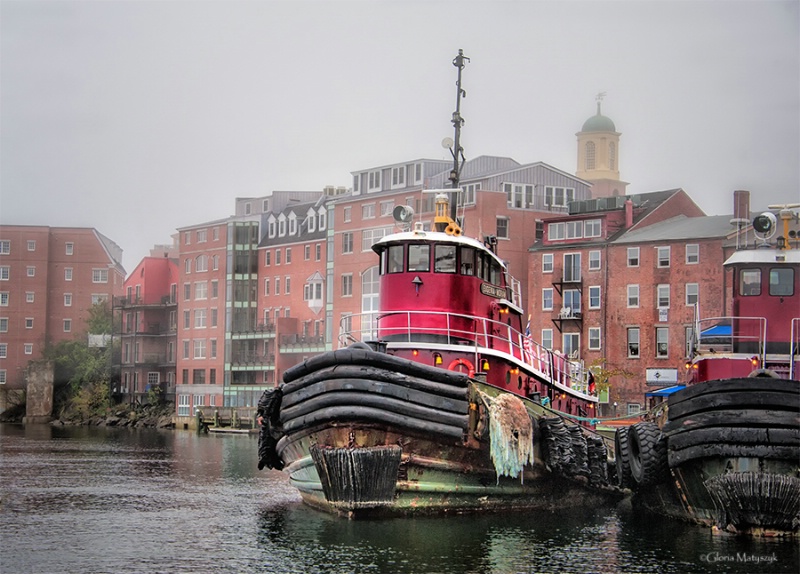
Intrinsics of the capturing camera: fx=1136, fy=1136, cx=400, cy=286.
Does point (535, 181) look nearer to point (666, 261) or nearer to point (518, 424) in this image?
point (666, 261)

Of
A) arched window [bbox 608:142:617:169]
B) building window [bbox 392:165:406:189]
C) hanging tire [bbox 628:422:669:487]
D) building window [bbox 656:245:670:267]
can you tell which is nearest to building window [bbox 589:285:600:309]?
building window [bbox 656:245:670:267]

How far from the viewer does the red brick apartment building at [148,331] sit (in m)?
109

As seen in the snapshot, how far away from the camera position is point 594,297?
245ft

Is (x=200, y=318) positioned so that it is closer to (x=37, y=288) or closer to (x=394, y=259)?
(x=37, y=288)

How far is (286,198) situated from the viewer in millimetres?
110750

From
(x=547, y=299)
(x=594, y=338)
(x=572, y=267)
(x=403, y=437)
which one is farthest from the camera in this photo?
(x=547, y=299)

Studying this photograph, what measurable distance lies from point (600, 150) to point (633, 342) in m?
55.1

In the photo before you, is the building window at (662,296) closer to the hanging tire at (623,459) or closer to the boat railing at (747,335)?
the boat railing at (747,335)

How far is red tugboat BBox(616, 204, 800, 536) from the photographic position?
24938mm

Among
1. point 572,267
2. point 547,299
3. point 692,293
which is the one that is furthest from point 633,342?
point 547,299

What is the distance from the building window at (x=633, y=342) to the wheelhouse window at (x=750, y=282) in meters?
41.4

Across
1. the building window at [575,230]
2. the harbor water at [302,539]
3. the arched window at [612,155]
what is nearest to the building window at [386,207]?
the building window at [575,230]

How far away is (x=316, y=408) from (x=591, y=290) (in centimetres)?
4904

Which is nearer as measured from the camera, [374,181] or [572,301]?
[572,301]
